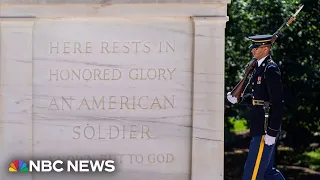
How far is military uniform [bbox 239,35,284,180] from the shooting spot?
19.4 ft

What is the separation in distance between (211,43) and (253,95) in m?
0.65

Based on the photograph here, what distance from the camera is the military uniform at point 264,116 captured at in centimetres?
593

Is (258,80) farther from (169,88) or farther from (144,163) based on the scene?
(144,163)

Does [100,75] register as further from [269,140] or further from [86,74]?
[269,140]

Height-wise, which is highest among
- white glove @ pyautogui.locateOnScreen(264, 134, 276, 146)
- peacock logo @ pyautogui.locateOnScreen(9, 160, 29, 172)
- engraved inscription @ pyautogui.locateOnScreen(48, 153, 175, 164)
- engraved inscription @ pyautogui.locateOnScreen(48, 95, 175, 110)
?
engraved inscription @ pyautogui.locateOnScreen(48, 95, 175, 110)

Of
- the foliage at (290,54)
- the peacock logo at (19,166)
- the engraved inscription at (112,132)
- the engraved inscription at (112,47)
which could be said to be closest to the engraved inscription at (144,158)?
the engraved inscription at (112,132)

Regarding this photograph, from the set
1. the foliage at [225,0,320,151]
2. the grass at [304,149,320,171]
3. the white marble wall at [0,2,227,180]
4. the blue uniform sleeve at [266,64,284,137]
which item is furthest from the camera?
the grass at [304,149,320,171]

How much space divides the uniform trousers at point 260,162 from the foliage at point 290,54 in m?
3.82

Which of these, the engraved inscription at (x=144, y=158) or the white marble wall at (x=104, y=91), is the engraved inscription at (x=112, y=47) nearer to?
the white marble wall at (x=104, y=91)

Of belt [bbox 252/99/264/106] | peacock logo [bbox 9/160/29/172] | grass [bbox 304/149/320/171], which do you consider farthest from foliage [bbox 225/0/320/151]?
peacock logo [bbox 9/160/29/172]

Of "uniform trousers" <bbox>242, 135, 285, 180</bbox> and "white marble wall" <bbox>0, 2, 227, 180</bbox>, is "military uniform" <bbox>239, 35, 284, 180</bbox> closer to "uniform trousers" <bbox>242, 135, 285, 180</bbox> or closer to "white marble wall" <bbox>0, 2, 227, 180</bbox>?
"uniform trousers" <bbox>242, 135, 285, 180</bbox>

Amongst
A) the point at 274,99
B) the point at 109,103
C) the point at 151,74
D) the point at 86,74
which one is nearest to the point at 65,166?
the point at 109,103

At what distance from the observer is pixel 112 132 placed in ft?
19.8

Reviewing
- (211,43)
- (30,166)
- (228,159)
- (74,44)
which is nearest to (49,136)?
(30,166)
